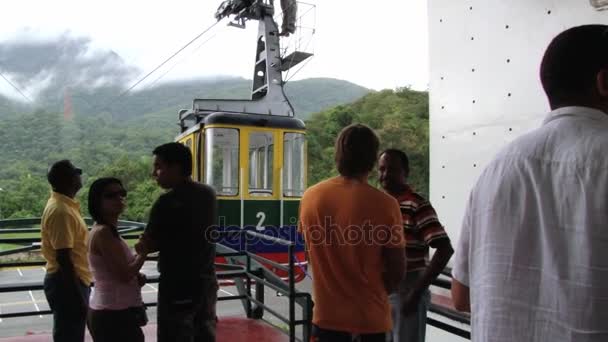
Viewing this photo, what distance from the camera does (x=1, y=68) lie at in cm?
6656

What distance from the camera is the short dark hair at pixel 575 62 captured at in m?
0.93

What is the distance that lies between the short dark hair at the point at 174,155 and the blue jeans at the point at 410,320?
3.54ft

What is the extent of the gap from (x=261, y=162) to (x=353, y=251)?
252 inches

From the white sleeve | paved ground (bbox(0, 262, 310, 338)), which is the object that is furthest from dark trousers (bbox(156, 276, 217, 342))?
paved ground (bbox(0, 262, 310, 338))

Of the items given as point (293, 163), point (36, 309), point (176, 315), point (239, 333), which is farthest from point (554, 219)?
point (36, 309)

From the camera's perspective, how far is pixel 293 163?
7.85 m

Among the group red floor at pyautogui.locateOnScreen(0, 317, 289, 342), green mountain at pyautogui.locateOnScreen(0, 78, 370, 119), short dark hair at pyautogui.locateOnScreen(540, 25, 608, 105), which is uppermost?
green mountain at pyautogui.locateOnScreen(0, 78, 370, 119)

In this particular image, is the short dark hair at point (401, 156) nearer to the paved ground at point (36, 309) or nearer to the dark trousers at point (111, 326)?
the dark trousers at point (111, 326)

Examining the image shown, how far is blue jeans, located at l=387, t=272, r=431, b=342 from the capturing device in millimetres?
2188

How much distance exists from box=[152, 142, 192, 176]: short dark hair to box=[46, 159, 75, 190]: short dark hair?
2.53 feet

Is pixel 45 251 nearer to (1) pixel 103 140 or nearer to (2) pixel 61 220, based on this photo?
(2) pixel 61 220

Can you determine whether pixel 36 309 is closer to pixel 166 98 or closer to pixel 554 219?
pixel 554 219

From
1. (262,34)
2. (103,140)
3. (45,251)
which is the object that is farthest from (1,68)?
(45,251)

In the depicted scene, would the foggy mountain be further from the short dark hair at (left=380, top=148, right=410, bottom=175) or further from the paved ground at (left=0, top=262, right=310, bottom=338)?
the short dark hair at (left=380, top=148, right=410, bottom=175)
